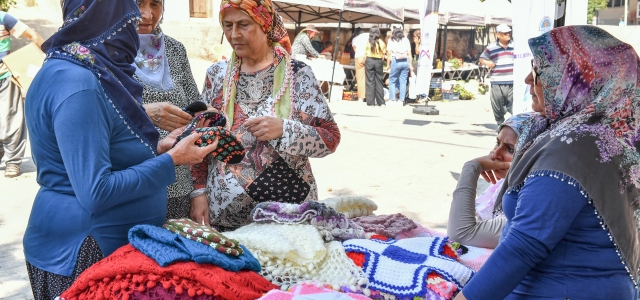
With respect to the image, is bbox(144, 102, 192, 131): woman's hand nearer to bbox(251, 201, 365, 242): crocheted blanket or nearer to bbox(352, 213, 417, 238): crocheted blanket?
bbox(251, 201, 365, 242): crocheted blanket

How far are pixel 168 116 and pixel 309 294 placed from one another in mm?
1050

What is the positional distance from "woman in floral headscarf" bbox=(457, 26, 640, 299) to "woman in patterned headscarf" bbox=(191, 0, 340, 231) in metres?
1.19

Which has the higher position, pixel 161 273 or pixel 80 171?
pixel 80 171

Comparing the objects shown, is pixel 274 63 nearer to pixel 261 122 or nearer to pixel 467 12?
pixel 261 122

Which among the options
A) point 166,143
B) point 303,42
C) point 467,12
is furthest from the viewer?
point 467,12

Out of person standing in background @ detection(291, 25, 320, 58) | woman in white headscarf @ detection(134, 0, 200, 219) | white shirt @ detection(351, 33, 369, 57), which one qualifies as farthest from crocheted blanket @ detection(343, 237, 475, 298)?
white shirt @ detection(351, 33, 369, 57)

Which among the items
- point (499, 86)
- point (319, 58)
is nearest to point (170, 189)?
point (499, 86)

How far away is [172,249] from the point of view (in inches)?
81.0

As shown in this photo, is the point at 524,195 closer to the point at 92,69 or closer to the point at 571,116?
the point at 571,116

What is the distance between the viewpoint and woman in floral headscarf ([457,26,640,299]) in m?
1.78

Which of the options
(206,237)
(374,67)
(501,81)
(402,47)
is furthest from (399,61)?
(206,237)

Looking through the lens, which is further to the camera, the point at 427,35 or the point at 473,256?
the point at 427,35

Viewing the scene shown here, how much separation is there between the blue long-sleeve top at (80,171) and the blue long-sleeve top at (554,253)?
1118 millimetres

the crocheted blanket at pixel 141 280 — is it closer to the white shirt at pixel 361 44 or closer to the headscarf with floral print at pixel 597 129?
the headscarf with floral print at pixel 597 129
